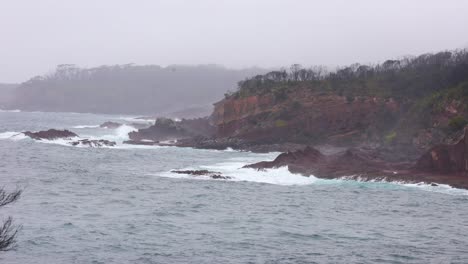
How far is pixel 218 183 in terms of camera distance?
4316cm

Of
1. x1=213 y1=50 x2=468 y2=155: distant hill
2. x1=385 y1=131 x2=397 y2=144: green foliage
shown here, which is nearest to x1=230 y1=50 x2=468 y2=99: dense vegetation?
x1=213 y1=50 x2=468 y2=155: distant hill

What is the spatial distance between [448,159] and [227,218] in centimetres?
1993

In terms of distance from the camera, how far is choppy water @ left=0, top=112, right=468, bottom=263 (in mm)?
23531

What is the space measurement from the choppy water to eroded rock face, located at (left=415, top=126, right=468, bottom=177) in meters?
3.93

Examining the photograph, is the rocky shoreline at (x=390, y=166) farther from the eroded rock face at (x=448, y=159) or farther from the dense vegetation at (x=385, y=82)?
the dense vegetation at (x=385, y=82)

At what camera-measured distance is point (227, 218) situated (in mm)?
30297

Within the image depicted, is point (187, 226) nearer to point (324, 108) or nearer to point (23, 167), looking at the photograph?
Result: point (23, 167)

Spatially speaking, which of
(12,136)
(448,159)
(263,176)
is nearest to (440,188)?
(448,159)

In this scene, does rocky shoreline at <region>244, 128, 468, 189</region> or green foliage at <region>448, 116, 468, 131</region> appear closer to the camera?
rocky shoreline at <region>244, 128, 468, 189</region>

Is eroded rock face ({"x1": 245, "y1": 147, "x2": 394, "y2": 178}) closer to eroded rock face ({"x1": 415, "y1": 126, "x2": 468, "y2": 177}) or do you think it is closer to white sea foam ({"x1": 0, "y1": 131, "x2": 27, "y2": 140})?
eroded rock face ({"x1": 415, "y1": 126, "x2": 468, "y2": 177})

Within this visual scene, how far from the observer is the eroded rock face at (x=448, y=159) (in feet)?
140

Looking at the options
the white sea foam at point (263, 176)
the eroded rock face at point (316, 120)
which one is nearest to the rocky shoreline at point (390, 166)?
the white sea foam at point (263, 176)

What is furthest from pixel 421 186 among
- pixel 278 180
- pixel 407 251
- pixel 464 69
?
pixel 464 69

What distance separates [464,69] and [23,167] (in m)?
50.3
